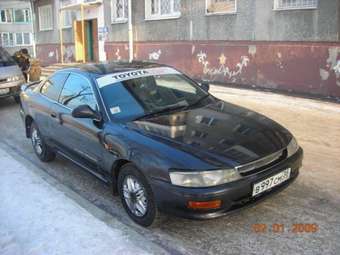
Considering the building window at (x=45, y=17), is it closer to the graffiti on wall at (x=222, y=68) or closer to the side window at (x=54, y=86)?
the graffiti on wall at (x=222, y=68)

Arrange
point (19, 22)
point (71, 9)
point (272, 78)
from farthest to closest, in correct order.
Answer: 1. point (19, 22)
2. point (71, 9)
3. point (272, 78)

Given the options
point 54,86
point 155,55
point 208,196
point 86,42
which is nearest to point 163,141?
point 208,196

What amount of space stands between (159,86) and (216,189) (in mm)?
1855

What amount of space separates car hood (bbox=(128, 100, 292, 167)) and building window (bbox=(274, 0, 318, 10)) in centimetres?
650

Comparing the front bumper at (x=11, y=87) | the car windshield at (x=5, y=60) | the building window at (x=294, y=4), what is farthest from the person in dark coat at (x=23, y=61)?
the building window at (x=294, y=4)

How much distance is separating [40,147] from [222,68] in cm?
760

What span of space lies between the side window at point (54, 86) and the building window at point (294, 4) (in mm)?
6935

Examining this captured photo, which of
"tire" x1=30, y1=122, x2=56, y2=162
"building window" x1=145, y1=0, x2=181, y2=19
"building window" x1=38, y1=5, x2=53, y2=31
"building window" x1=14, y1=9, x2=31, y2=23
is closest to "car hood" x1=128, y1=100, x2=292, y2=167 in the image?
"tire" x1=30, y1=122, x2=56, y2=162

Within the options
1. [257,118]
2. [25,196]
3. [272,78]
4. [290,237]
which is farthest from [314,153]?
[272,78]

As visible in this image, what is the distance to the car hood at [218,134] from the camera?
11.4 feet

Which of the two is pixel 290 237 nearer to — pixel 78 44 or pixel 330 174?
pixel 330 174

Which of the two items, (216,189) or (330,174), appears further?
(330,174)

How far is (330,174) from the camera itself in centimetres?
495
